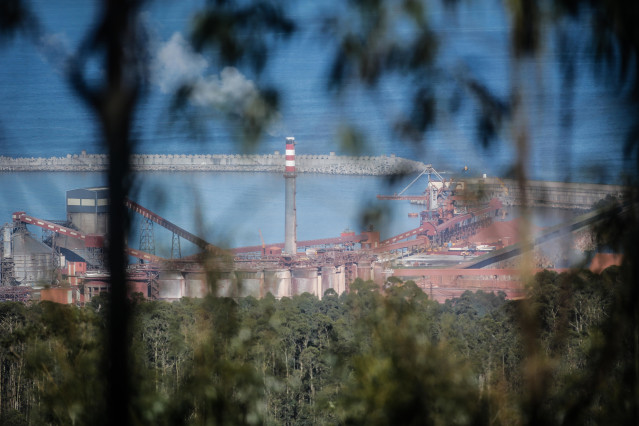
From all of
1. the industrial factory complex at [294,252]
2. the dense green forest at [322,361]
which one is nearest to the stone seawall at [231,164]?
the industrial factory complex at [294,252]

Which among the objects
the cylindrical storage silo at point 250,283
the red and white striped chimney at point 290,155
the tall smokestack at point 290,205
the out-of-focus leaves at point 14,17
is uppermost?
the out-of-focus leaves at point 14,17

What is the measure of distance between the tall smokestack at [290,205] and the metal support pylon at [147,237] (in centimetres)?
24

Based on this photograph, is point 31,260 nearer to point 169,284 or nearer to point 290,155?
point 169,284

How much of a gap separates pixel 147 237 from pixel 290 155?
303 millimetres

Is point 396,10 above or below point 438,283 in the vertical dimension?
above

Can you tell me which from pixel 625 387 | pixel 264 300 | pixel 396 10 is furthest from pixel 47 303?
pixel 625 387

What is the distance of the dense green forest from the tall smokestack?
0.39 feet

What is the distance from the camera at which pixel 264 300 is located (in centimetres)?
129

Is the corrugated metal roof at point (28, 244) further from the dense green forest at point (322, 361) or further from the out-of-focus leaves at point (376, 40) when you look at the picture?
the out-of-focus leaves at point (376, 40)

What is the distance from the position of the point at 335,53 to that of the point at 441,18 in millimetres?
214

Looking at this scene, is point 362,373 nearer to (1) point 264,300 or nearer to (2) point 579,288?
(1) point 264,300

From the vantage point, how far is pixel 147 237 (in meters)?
1.23

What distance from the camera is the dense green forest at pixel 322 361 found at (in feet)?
4.14

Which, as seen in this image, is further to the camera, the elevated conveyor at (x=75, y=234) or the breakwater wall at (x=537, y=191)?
the breakwater wall at (x=537, y=191)
